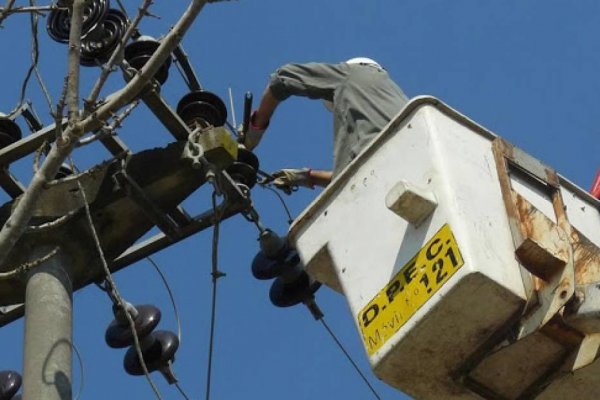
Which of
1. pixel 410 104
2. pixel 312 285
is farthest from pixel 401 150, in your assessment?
pixel 312 285

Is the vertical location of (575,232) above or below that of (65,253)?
above

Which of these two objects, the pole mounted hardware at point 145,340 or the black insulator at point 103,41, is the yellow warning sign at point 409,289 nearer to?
the pole mounted hardware at point 145,340

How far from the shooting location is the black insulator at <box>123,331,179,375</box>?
845 cm

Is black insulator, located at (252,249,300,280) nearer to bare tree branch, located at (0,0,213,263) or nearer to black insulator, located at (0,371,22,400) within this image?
black insulator, located at (0,371,22,400)

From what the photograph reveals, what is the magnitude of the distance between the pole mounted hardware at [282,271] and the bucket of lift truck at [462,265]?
1361mm

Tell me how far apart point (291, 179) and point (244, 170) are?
0.91 meters

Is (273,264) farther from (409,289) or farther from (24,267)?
(409,289)

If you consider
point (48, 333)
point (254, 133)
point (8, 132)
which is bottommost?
point (48, 333)

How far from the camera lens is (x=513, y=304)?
6488mm

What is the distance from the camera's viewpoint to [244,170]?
26.8 ft

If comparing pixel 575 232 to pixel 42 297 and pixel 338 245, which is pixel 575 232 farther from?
pixel 42 297

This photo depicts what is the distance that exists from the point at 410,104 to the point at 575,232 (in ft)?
2.49

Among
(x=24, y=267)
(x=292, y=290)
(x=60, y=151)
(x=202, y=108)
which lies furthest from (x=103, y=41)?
(x=60, y=151)

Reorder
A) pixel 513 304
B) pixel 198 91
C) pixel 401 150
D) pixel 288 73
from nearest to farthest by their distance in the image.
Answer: pixel 513 304 → pixel 401 150 → pixel 198 91 → pixel 288 73
